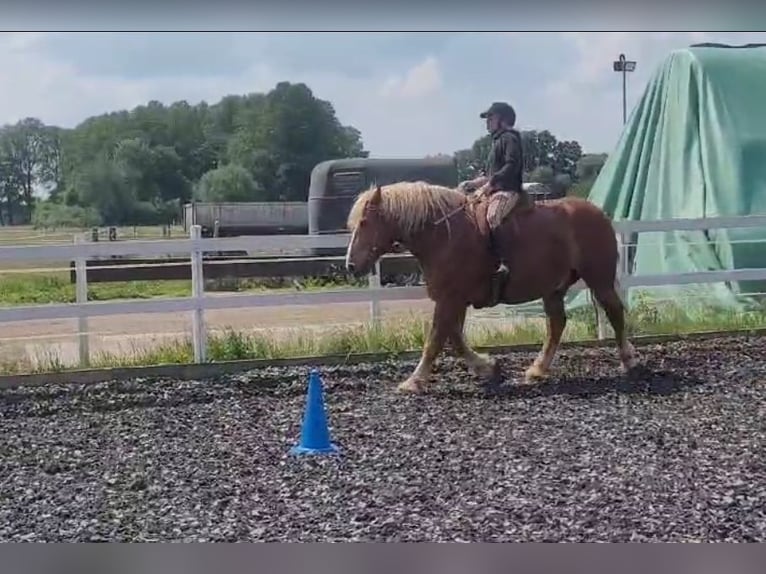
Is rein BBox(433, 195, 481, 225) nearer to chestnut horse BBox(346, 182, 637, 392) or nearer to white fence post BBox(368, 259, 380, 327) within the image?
chestnut horse BBox(346, 182, 637, 392)

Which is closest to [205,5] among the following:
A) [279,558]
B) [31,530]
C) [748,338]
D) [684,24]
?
[684,24]

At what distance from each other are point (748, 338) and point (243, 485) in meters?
3.27

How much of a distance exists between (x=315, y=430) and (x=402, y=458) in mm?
339

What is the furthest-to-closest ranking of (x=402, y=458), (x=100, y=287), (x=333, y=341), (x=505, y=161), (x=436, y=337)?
1. (x=100, y=287)
2. (x=333, y=341)
3. (x=436, y=337)
4. (x=505, y=161)
5. (x=402, y=458)

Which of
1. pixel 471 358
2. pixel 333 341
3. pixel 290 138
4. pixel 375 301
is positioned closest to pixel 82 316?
pixel 333 341

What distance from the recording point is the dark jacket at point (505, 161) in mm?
3732

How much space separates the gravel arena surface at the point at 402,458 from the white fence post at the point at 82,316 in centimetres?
43

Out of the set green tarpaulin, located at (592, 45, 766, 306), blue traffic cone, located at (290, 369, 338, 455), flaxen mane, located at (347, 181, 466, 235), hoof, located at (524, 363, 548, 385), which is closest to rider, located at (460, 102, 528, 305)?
flaxen mane, located at (347, 181, 466, 235)

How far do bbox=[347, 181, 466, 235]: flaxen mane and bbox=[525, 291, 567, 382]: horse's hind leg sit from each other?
2.39 ft

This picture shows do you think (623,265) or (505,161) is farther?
(623,265)

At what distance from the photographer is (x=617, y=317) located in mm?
4785

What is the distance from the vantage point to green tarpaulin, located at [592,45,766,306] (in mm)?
5641

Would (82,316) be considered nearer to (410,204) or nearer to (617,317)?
(410,204)

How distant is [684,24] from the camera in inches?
66.9
